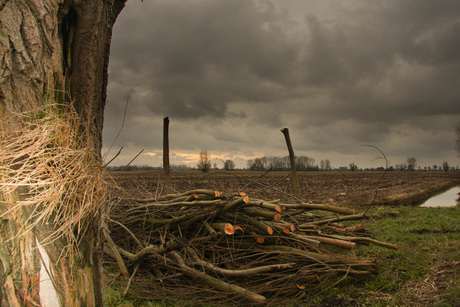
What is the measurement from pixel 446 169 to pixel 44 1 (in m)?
110

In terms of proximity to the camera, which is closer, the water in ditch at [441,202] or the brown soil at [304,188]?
the brown soil at [304,188]

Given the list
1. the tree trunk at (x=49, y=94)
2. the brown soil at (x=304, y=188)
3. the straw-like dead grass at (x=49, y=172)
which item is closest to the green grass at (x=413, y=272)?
the brown soil at (x=304, y=188)

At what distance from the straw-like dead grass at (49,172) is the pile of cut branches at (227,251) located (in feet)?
5.80

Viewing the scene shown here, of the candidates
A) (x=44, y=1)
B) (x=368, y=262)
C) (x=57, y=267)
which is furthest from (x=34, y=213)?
(x=368, y=262)

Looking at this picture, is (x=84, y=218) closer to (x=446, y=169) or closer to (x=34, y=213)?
(x=34, y=213)

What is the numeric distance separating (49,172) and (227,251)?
8.72ft

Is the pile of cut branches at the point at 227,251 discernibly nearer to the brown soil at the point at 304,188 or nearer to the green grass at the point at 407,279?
the green grass at the point at 407,279

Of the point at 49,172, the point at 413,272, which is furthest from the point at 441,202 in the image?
the point at 49,172

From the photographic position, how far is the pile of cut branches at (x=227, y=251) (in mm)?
3562

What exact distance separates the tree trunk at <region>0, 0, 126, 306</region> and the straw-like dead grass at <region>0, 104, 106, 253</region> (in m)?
0.05

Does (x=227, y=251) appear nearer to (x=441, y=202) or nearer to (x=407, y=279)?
(x=407, y=279)

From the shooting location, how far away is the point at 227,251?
160 inches

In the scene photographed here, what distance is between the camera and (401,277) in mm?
3994

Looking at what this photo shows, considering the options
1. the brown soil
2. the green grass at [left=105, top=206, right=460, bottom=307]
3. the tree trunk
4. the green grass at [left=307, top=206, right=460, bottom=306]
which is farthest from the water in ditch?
the tree trunk
